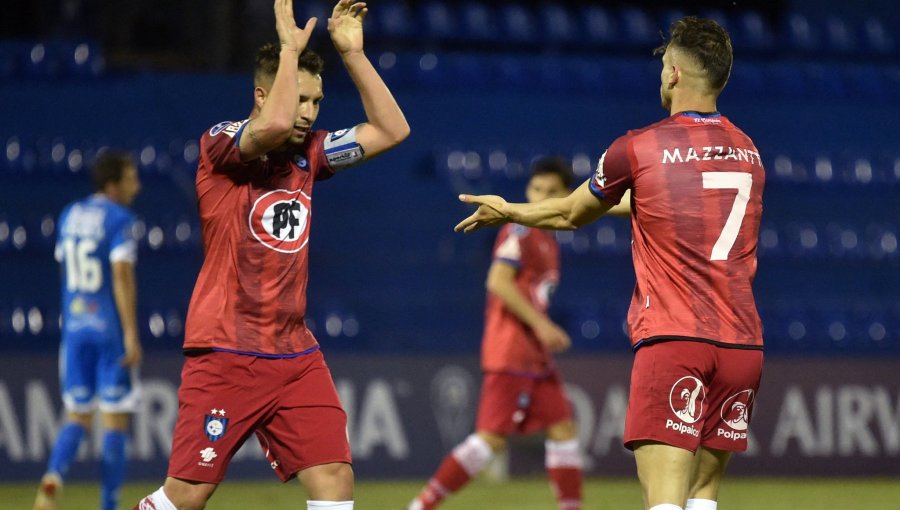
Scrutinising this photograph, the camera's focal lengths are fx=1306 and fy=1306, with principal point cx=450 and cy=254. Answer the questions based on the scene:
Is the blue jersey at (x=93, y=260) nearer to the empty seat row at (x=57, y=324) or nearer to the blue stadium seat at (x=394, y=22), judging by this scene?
the empty seat row at (x=57, y=324)

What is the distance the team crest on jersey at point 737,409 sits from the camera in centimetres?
423

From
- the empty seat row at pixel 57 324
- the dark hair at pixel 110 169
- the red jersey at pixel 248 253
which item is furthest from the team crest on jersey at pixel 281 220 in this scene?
the empty seat row at pixel 57 324

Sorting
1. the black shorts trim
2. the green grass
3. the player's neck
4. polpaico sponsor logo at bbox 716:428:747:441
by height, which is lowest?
the green grass

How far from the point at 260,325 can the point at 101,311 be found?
369 cm

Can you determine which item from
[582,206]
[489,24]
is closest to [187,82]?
[489,24]

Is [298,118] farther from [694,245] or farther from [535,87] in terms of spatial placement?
[535,87]

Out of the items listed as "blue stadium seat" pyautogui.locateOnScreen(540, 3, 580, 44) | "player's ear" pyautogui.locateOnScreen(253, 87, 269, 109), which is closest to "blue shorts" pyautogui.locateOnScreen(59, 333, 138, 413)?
"player's ear" pyautogui.locateOnScreen(253, 87, 269, 109)

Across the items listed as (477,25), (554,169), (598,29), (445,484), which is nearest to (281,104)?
(554,169)

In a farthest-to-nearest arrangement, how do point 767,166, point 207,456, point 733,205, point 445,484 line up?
point 767,166 → point 445,484 → point 207,456 → point 733,205

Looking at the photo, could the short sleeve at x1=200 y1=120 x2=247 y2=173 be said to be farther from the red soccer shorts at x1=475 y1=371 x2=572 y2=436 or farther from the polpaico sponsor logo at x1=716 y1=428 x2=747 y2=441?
the red soccer shorts at x1=475 y1=371 x2=572 y2=436

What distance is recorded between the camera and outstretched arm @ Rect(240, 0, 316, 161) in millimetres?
4312

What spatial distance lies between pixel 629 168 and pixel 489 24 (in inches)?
351

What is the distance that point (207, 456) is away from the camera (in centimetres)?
443

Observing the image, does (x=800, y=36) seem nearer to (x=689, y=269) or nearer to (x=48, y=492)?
(x=48, y=492)
